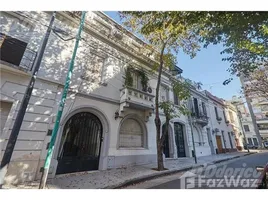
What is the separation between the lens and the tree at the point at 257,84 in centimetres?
1088

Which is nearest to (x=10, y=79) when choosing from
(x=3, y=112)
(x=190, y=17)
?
(x=3, y=112)

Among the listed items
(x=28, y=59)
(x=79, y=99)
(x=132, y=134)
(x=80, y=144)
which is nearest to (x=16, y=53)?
(x=28, y=59)

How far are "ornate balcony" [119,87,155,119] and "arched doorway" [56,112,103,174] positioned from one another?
176cm

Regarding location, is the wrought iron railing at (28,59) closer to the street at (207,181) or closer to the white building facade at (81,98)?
the white building facade at (81,98)

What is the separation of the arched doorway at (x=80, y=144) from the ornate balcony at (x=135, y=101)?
1.76 meters

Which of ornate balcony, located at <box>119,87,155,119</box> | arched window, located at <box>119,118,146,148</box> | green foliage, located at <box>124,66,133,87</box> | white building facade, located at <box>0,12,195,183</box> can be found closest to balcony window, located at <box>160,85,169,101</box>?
white building facade, located at <box>0,12,195,183</box>

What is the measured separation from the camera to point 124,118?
8.78m

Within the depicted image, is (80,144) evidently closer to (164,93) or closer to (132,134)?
(132,134)

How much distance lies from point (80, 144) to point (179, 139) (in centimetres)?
846

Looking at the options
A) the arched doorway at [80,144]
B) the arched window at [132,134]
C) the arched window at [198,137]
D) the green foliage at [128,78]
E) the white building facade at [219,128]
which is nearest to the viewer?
the arched doorway at [80,144]

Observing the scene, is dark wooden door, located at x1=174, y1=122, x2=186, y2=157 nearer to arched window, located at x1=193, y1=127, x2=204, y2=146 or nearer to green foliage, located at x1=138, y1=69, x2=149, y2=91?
arched window, located at x1=193, y1=127, x2=204, y2=146

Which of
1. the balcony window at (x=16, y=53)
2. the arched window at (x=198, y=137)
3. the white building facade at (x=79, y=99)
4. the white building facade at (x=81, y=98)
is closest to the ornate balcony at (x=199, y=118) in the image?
the arched window at (x=198, y=137)

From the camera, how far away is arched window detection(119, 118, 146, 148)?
8.63 m

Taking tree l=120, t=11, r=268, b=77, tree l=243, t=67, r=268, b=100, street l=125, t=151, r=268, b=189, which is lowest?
street l=125, t=151, r=268, b=189
